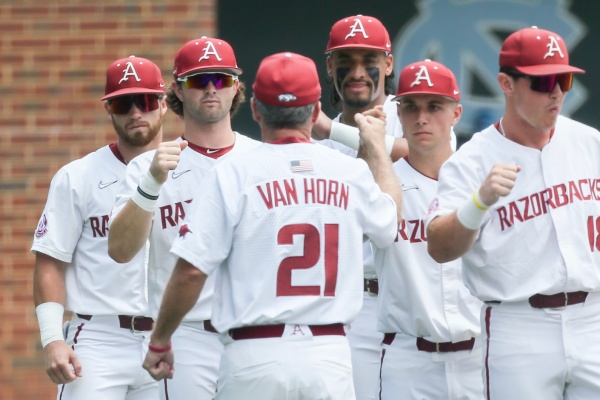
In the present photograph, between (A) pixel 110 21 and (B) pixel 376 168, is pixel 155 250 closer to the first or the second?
(B) pixel 376 168

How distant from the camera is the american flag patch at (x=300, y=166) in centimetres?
488

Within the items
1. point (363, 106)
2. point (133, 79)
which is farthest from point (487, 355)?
point (133, 79)

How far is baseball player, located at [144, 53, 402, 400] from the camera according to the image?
4.80 metres

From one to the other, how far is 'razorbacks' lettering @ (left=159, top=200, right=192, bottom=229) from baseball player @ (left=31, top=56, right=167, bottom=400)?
1.51 ft

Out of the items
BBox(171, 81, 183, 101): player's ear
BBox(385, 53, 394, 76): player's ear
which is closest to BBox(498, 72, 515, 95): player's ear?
BBox(385, 53, 394, 76): player's ear

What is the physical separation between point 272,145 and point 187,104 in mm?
1154

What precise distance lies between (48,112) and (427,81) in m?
3.25

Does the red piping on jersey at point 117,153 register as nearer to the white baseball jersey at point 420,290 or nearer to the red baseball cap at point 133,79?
the red baseball cap at point 133,79

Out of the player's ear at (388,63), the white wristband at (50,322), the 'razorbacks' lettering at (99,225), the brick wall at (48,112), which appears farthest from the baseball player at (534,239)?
the brick wall at (48,112)

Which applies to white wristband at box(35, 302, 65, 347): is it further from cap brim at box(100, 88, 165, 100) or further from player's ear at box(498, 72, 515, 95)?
player's ear at box(498, 72, 515, 95)

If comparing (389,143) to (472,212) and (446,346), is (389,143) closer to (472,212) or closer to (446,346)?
(446,346)

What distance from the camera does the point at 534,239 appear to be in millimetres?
5355

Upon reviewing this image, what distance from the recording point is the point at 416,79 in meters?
6.09

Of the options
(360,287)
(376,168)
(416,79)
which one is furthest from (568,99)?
(360,287)
